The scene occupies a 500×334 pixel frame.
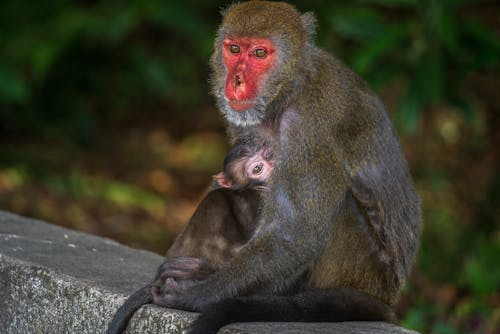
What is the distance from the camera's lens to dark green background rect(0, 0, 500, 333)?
8.41m

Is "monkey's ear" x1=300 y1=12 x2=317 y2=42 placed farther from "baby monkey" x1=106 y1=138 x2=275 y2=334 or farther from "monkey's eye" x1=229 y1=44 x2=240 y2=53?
"baby monkey" x1=106 y1=138 x2=275 y2=334

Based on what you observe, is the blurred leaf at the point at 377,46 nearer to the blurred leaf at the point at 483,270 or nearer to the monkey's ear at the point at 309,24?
the blurred leaf at the point at 483,270

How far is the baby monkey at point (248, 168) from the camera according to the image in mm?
5453

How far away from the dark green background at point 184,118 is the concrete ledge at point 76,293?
250 centimetres

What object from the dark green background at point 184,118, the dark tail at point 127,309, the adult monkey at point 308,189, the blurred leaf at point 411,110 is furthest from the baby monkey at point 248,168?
the blurred leaf at point 411,110

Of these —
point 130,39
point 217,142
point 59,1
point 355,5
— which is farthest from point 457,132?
point 59,1

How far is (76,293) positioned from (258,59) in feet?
4.82

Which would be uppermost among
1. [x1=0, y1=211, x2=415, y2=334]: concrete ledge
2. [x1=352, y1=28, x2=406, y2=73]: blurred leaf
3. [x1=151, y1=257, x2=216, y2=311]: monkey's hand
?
[x1=352, y1=28, x2=406, y2=73]: blurred leaf

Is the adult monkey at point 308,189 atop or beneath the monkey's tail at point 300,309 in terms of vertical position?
atop

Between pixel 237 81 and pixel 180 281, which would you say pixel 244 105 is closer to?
pixel 237 81

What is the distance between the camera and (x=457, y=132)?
12141mm

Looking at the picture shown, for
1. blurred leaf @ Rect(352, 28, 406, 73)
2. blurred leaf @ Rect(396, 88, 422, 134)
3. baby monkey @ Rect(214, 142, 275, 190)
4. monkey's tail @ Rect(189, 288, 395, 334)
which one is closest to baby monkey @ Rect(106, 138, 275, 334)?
baby monkey @ Rect(214, 142, 275, 190)

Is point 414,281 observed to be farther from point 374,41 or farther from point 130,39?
point 130,39

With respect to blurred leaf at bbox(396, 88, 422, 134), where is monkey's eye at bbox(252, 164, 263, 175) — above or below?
above
